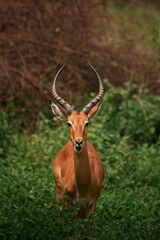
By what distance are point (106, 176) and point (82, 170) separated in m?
1.73

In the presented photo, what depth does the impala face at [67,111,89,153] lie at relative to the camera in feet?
14.2

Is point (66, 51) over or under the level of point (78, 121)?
under

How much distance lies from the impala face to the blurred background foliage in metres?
3.63

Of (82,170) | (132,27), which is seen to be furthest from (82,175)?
(132,27)

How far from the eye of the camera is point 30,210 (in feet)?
13.3

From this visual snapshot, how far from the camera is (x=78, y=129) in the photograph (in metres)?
4.43

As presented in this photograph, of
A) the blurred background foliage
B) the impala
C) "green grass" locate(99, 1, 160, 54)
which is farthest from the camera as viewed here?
"green grass" locate(99, 1, 160, 54)

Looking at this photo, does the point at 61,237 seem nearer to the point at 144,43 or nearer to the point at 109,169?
the point at 109,169

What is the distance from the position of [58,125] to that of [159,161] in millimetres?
2329

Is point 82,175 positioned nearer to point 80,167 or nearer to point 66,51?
point 80,167

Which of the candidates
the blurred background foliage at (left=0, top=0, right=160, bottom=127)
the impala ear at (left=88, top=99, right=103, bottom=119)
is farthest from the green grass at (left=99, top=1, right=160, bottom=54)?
the impala ear at (left=88, top=99, right=103, bottom=119)

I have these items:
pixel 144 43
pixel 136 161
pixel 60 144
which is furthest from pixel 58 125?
pixel 144 43

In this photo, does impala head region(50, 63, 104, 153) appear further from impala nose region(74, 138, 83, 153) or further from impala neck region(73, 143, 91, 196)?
impala neck region(73, 143, 91, 196)

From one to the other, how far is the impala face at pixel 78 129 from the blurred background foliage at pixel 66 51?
3.63 m
